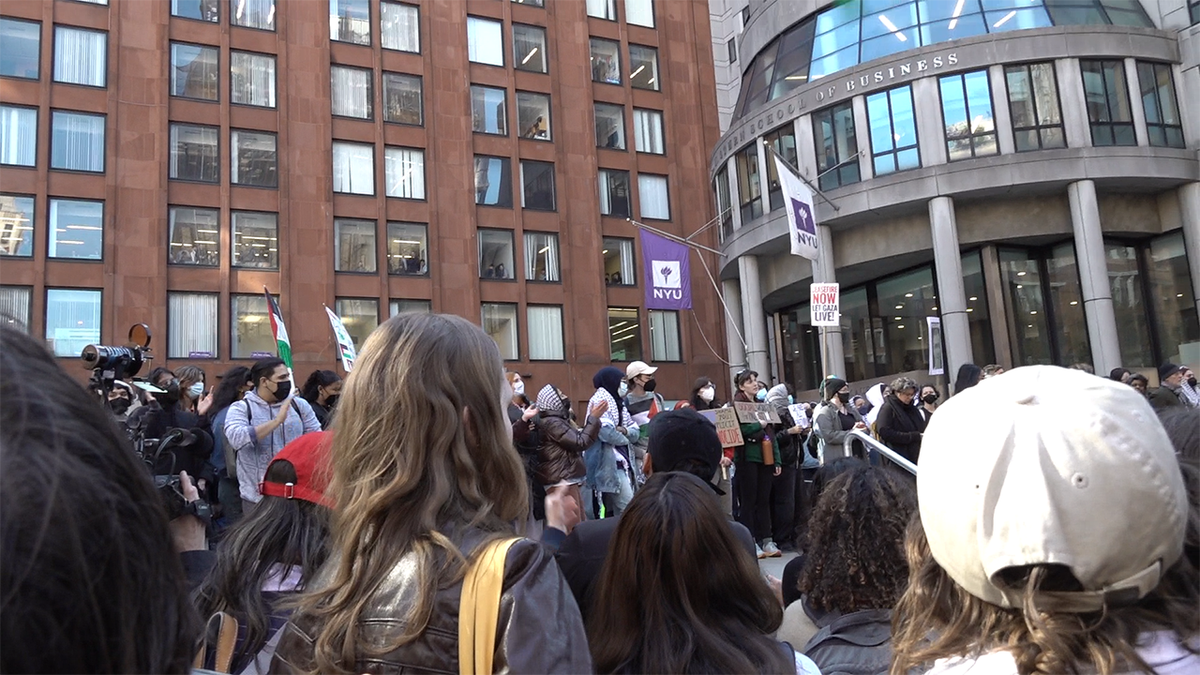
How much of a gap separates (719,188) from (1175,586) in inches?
1349

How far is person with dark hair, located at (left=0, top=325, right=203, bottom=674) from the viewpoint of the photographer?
0.79m

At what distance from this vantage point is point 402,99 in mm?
37562

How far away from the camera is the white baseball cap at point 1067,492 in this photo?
4.84 feet

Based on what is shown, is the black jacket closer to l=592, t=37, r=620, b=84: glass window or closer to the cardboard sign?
the cardboard sign

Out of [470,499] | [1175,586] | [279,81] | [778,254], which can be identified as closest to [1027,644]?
[1175,586]

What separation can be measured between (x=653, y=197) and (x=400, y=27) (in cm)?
1323

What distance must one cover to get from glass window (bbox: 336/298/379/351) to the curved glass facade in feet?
56.3

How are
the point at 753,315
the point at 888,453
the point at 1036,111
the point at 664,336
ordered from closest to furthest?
the point at 888,453, the point at 1036,111, the point at 753,315, the point at 664,336

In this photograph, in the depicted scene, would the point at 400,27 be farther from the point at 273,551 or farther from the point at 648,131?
the point at 273,551

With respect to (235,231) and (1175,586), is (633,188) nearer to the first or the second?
(235,231)

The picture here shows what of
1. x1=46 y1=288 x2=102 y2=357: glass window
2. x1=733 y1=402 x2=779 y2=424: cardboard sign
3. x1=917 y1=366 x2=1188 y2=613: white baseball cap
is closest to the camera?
x1=917 y1=366 x2=1188 y2=613: white baseball cap

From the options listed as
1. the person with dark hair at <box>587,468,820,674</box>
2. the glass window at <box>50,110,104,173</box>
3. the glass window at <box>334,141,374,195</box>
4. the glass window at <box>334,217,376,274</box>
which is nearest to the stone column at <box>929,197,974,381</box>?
the glass window at <box>334,217,376,274</box>

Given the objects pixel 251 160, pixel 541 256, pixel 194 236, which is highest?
pixel 251 160

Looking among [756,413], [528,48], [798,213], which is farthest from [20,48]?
[756,413]
